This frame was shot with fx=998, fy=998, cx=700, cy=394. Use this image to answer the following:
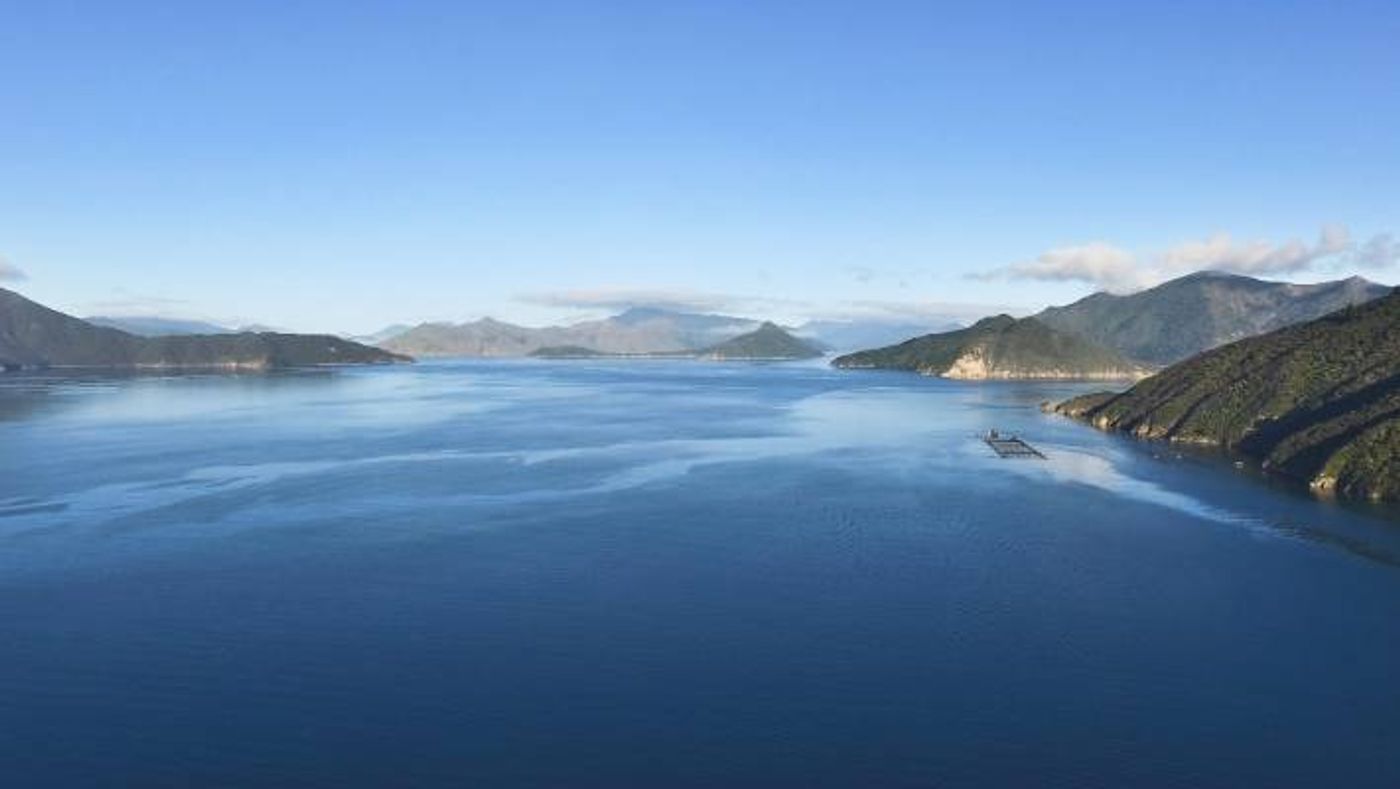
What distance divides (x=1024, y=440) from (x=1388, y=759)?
328 ft

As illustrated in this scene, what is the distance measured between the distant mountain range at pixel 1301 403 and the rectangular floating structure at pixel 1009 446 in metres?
20.3

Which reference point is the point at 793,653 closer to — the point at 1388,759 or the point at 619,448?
the point at 1388,759

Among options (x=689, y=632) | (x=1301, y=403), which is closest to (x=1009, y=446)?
(x=1301, y=403)

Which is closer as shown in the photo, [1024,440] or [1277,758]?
[1277,758]

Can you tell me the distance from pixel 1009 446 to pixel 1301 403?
32584mm

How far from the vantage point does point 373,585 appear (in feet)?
186

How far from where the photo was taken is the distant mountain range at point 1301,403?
3595 inches

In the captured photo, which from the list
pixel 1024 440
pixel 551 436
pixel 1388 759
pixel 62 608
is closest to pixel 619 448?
pixel 551 436

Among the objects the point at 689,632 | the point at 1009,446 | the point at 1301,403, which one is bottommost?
the point at 689,632

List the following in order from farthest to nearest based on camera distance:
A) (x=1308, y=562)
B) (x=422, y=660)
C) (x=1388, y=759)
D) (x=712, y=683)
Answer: (x=1308, y=562)
(x=422, y=660)
(x=712, y=683)
(x=1388, y=759)

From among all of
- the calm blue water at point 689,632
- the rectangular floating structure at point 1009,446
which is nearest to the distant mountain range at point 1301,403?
the calm blue water at point 689,632

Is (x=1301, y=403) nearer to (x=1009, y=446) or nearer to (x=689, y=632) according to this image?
(x=1009, y=446)

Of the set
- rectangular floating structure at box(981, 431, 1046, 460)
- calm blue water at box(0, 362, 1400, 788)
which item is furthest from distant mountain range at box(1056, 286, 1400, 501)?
rectangular floating structure at box(981, 431, 1046, 460)

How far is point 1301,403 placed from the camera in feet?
377
